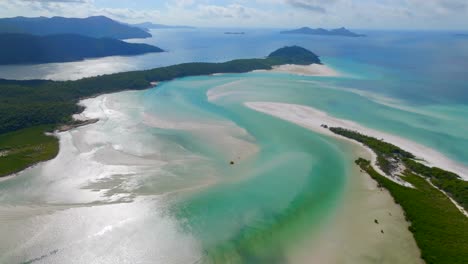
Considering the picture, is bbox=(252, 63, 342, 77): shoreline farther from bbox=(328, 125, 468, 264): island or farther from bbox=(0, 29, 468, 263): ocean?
bbox=(328, 125, 468, 264): island

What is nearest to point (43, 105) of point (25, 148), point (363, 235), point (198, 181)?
point (25, 148)

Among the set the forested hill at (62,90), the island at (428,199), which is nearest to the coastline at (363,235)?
the island at (428,199)

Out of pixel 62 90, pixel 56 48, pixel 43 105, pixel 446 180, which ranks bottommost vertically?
pixel 446 180

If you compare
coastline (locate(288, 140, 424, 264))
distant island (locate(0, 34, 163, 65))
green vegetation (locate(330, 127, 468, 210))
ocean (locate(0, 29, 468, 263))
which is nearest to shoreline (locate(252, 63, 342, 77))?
ocean (locate(0, 29, 468, 263))

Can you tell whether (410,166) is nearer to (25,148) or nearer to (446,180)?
(446,180)

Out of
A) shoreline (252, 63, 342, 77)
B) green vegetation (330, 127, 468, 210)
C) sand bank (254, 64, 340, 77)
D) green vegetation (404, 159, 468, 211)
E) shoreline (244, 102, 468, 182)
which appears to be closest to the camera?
green vegetation (404, 159, 468, 211)

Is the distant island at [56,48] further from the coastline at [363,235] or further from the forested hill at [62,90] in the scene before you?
the coastline at [363,235]

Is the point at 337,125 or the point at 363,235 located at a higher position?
the point at 337,125
